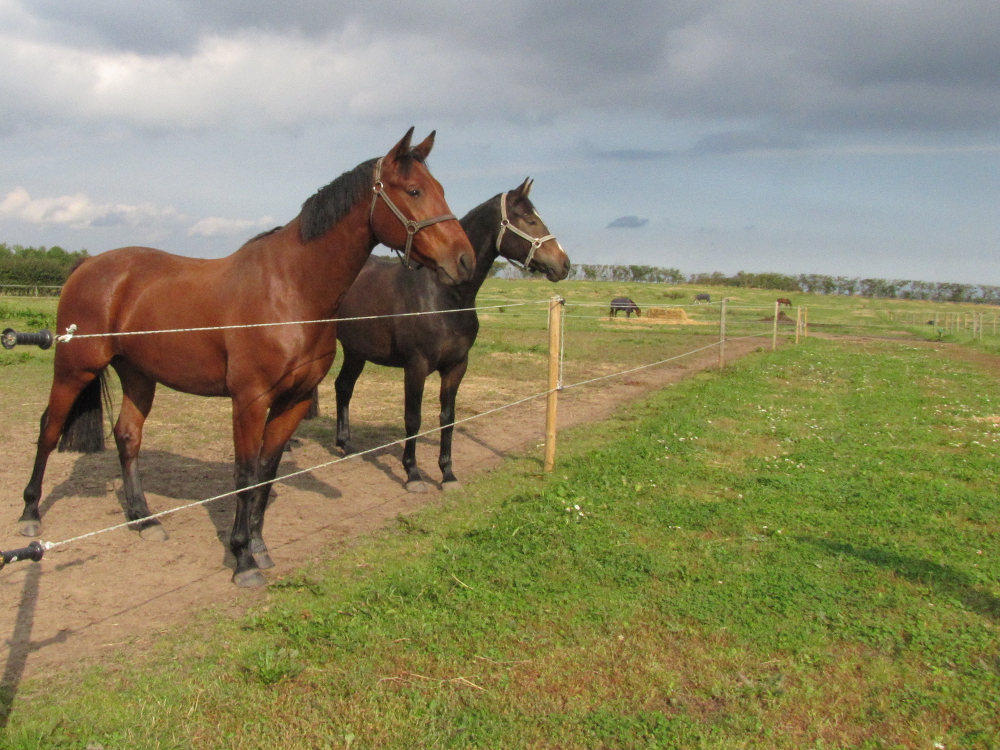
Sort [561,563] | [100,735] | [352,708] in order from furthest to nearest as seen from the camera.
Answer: [561,563], [352,708], [100,735]

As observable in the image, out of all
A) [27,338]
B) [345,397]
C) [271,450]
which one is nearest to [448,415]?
[345,397]

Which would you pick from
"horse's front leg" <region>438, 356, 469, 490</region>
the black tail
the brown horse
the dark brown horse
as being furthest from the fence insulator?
"horse's front leg" <region>438, 356, 469, 490</region>

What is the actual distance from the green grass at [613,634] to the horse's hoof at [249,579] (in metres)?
0.12

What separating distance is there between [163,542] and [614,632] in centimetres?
310

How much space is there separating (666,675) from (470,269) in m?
2.33

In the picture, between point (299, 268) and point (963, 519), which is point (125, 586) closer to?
point (299, 268)

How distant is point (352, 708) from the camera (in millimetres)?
2719

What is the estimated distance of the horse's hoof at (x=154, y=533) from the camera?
471 centimetres

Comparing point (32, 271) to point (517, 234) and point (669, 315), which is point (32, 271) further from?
point (517, 234)

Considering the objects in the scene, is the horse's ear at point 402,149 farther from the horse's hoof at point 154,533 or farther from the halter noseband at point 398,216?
the horse's hoof at point 154,533

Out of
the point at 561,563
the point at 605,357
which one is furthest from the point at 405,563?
the point at 605,357

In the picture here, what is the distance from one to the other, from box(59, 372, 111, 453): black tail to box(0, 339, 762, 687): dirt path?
51cm

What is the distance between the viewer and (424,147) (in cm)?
412

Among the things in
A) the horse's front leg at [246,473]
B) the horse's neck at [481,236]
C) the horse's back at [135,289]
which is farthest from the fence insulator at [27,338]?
the horse's neck at [481,236]
